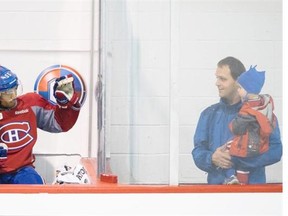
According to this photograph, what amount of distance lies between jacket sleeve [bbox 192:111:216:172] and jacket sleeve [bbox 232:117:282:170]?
7 cm

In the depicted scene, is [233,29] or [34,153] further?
[34,153]

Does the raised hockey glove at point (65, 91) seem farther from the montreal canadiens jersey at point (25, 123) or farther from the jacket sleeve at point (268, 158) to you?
the jacket sleeve at point (268, 158)

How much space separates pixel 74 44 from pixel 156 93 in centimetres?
100

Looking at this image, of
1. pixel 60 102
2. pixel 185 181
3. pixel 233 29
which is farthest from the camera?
pixel 60 102

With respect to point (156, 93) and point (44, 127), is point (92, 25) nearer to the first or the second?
point (44, 127)

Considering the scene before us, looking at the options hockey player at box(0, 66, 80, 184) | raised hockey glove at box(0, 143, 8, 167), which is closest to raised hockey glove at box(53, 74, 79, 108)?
hockey player at box(0, 66, 80, 184)

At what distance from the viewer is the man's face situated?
1361 mm

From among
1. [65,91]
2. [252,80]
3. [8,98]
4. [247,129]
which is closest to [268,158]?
[247,129]

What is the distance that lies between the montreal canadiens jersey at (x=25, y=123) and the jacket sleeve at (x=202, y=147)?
0.94m

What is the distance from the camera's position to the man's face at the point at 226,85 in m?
1.36

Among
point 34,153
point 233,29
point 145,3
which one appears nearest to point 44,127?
point 34,153

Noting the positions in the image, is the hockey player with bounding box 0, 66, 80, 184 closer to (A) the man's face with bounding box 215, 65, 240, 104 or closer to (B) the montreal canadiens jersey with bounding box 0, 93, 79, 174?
(B) the montreal canadiens jersey with bounding box 0, 93, 79, 174

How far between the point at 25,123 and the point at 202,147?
98 centimetres

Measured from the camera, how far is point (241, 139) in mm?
1354
